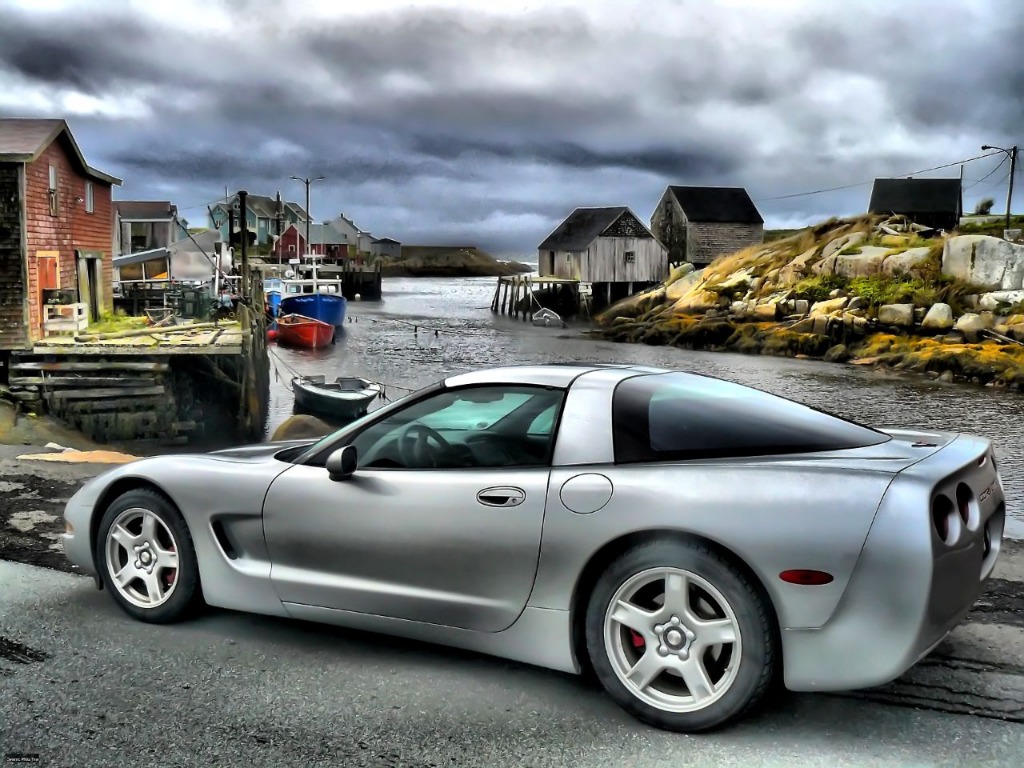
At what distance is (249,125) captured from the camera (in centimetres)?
10306

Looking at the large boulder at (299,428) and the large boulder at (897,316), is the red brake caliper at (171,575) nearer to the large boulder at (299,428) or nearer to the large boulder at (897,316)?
the large boulder at (299,428)

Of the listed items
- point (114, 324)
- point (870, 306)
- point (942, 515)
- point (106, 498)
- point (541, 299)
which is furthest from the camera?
point (541, 299)

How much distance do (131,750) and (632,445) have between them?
71.5 inches

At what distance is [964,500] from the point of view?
3.09 meters

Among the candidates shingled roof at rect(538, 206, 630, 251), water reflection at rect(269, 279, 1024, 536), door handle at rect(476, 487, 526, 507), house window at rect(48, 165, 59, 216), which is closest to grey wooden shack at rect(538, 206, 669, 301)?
shingled roof at rect(538, 206, 630, 251)

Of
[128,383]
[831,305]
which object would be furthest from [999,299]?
[128,383]

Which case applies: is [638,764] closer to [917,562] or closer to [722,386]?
[917,562]

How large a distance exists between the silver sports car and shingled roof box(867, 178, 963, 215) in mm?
68656

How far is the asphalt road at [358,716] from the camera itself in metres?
2.87

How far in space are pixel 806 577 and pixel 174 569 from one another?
266cm

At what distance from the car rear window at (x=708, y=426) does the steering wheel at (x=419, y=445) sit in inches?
29.1

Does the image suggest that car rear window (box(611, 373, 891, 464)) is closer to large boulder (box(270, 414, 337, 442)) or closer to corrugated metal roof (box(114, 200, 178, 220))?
large boulder (box(270, 414, 337, 442))

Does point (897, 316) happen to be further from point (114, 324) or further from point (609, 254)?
point (609, 254)

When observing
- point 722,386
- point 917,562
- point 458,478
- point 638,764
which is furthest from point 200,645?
point 917,562
